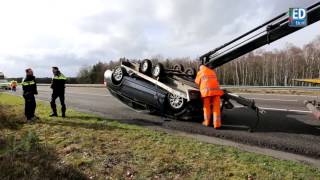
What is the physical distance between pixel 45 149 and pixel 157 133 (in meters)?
2.26

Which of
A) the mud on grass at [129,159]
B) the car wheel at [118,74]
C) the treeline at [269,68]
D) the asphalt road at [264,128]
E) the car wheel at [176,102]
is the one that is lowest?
the mud on grass at [129,159]

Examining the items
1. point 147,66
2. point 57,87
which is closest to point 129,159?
point 147,66

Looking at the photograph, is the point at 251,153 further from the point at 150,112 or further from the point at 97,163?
the point at 150,112

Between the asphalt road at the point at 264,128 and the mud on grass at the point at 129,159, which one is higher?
the asphalt road at the point at 264,128

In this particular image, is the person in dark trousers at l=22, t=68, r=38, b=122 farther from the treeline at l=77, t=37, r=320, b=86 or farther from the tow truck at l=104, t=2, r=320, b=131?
the treeline at l=77, t=37, r=320, b=86

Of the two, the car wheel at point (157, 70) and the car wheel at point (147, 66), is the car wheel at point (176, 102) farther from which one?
the car wheel at point (147, 66)

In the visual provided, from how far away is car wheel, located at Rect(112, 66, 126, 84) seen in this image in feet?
35.2

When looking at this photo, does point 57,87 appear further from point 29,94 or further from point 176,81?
point 176,81

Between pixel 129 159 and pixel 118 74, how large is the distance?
5591mm

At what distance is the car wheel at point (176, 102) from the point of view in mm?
8863

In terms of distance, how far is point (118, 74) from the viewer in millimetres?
10883

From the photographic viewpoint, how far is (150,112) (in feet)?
33.8

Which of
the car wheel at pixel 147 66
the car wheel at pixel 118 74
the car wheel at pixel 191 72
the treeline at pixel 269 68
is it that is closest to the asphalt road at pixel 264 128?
the car wheel at pixel 118 74

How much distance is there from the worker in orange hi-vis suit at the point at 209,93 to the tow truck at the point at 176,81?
0.32 metres
